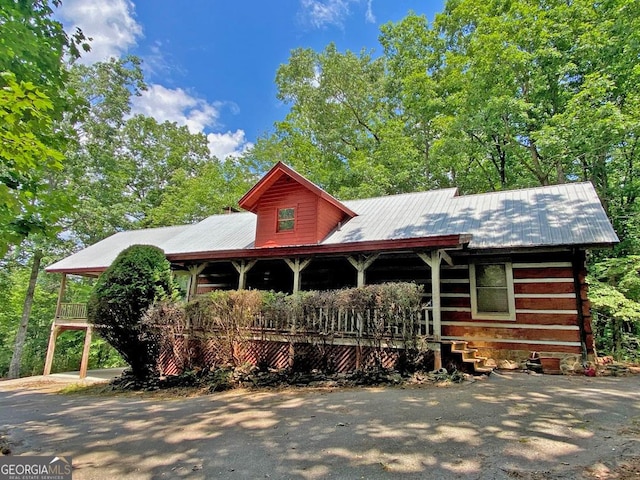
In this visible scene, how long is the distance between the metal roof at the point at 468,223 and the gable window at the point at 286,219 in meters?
1.36

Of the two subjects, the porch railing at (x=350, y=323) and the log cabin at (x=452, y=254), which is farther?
the log cabin at (x=452, y=254)

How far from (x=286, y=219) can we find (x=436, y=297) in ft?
19.2

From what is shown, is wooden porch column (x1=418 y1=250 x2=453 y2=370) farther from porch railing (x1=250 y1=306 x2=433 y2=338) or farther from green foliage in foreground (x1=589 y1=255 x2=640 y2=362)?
green foliage in foreground (x1=589 y1=255 x2=640 y2=362)

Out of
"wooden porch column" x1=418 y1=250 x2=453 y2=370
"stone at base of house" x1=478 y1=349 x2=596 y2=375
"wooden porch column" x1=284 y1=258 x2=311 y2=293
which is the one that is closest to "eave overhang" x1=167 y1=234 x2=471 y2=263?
"wooden porch column" x1=284 y1=258 x2=311 y2=293

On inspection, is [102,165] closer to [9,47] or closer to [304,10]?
[304,10]

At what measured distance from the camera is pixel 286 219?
1214 centimetres

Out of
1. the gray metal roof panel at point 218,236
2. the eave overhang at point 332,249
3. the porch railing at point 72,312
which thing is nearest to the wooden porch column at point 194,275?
the eave overhang at point 332,249

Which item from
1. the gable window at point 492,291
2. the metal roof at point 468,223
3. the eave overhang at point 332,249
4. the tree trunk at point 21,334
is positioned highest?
the metal roof at point 468,223

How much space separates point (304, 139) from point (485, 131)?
12.8 metres

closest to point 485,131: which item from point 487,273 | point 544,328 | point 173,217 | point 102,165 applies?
point 487,273

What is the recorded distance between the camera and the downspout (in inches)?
325

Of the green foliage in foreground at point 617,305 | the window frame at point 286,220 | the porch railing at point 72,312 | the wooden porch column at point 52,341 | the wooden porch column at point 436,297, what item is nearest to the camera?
the wooden porch column at point 436,297

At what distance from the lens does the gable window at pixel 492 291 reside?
9.20 m

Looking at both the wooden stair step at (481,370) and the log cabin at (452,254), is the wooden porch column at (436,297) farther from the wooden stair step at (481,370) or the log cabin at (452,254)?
the wooden stair step at (481,370)
